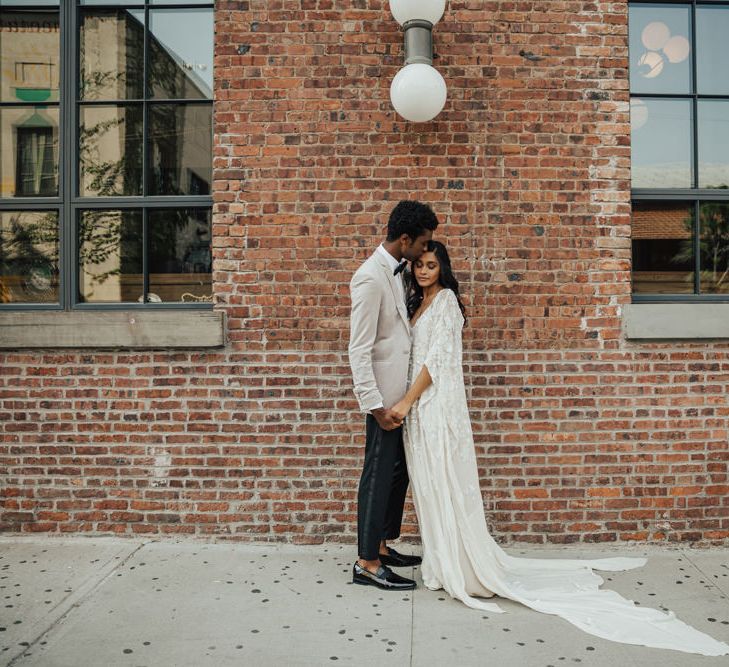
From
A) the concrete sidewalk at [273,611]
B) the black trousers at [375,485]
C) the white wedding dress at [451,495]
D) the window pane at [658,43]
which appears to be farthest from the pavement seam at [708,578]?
the window pane at [658,43]

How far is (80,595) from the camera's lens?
155 inches

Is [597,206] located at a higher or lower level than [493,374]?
higher

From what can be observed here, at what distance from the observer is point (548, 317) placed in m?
4.77

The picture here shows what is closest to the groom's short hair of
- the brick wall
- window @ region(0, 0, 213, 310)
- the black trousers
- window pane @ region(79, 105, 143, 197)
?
the brick wall

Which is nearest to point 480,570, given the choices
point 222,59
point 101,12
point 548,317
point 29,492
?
point 548,317

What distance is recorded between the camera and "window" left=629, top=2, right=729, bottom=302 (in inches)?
198

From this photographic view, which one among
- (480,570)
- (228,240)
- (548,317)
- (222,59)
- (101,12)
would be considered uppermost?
(101,12)

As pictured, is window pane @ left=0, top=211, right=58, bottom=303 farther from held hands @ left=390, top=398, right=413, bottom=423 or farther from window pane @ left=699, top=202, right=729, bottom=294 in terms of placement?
window pane @ left=699, top=202, right=729, bottom=294

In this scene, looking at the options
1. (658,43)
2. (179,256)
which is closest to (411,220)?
(179,256)

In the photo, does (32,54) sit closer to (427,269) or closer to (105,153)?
(105,153)

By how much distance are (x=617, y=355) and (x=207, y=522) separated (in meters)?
2.97

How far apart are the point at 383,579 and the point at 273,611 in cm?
66

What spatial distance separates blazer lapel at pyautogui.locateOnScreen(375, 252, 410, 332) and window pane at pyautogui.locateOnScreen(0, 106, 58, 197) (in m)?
2.63

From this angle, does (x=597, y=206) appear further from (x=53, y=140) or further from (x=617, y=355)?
(x=53, y=140)
